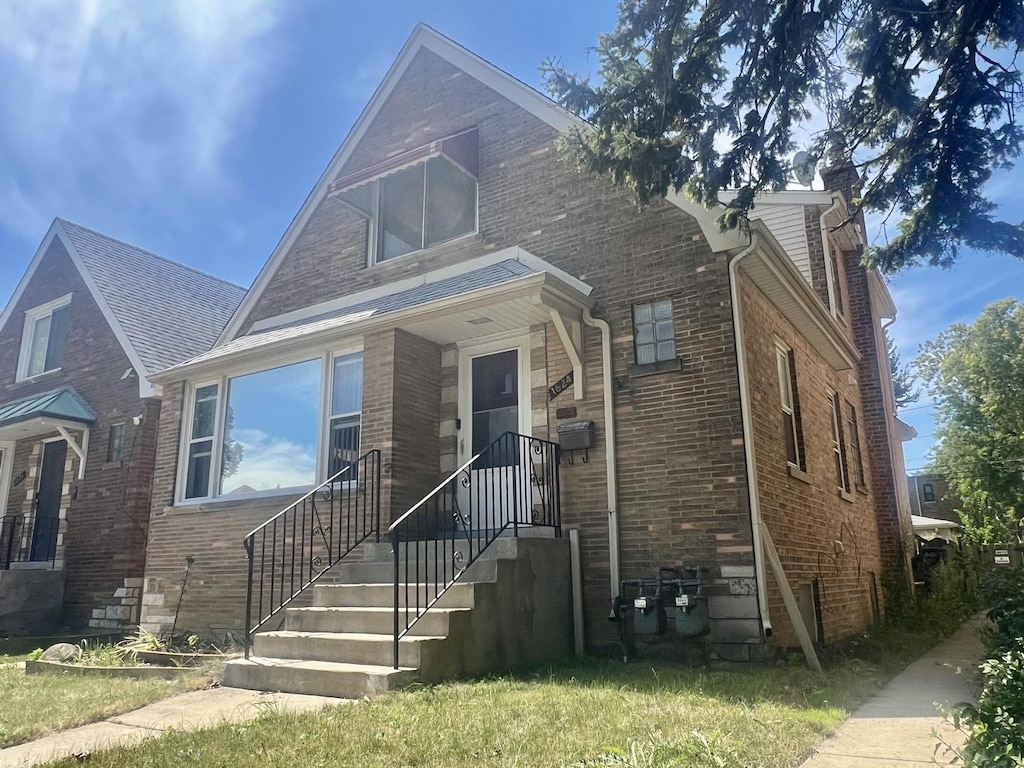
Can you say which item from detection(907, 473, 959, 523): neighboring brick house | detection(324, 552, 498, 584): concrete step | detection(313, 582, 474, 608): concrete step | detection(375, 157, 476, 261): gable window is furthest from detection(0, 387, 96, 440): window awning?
detection(907, 473, 959, 523): neighboring brick house

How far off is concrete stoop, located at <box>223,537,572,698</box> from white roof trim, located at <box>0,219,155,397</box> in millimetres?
7180

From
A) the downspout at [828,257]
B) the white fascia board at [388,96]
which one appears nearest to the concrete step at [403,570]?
the white fascia board at [388,96]

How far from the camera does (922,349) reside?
3338cm

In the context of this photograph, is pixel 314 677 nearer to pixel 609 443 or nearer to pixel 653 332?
pixel 609 443

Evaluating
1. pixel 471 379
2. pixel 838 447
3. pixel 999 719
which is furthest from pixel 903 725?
pixel 838 447

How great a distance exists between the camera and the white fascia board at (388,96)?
9.73m

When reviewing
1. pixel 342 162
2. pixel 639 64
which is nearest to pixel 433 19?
pixel 342 162

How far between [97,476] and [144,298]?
3.95 metres

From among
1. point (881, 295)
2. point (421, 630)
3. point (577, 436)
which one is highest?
point (881, 295)

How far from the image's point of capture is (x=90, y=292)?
14938 millimetres

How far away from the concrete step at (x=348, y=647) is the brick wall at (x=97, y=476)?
7.26m

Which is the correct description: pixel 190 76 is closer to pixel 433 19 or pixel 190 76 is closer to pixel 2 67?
pixel 2 67

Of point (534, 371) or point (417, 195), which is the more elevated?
point (417, 195)

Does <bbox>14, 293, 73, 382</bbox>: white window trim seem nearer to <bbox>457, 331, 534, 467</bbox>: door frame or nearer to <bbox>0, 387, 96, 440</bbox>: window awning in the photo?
<bbox>0, 387, 96, 440</bbox>: window awning
